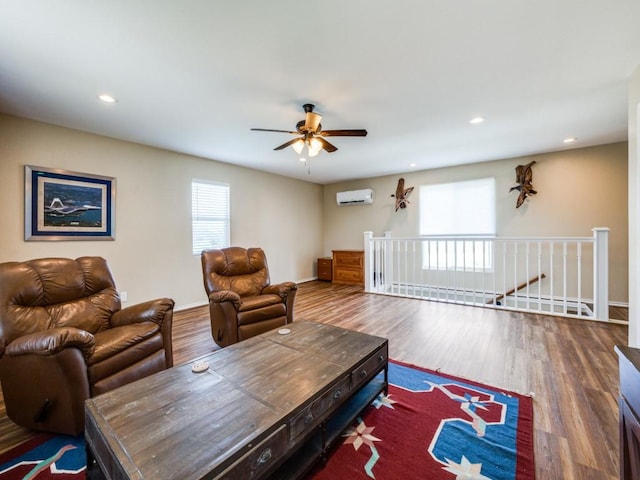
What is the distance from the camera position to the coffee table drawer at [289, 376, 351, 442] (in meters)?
1.20

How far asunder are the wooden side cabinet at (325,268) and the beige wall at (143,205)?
3.73 feet

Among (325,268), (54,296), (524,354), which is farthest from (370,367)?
(325,268)

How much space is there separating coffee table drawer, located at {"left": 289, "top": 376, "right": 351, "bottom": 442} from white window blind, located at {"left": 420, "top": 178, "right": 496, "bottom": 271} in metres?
3.80

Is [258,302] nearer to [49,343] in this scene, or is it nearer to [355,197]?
[49,343]

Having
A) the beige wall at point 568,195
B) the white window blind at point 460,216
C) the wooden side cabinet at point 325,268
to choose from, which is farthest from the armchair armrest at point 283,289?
the beige wall at point 568,195

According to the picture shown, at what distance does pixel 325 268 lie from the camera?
22.1 feet

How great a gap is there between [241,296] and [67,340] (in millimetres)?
1740

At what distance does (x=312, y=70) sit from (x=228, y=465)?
2.48 m

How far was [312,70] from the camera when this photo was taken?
2.19m

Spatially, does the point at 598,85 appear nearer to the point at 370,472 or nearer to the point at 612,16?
the point at 612,16

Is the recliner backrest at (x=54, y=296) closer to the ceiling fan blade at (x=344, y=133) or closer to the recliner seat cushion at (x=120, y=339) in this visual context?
the recliner seat cushion at (x=120, y=339)

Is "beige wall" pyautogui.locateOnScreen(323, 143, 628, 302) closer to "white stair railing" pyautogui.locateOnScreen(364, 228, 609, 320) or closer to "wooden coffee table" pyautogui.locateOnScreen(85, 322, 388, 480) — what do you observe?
"white stair railing" pyautogui.locateOnScreen(364, 228, 609, 320)

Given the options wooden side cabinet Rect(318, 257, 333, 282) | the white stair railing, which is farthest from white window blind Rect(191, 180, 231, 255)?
the white stair railing

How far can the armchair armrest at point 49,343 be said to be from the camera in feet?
4.91
